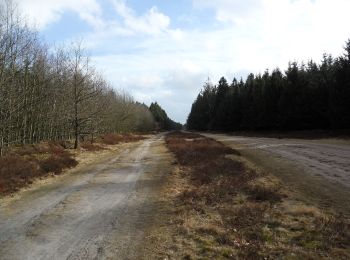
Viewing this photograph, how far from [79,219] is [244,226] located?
3.94 m

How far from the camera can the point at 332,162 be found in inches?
771

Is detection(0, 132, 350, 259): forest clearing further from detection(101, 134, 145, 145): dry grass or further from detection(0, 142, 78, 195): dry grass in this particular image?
detection(101, 134, 145, 145): dry grass

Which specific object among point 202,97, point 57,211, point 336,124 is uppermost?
point 202,97

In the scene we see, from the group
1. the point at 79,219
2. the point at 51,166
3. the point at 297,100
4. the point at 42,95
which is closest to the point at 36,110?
the point at 42,95

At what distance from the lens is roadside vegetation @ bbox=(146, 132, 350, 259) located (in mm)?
7383

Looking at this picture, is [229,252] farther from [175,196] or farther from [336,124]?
[336,124]

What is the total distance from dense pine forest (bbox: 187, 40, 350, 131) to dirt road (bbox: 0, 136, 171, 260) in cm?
3729

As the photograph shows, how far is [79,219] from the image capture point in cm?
1020

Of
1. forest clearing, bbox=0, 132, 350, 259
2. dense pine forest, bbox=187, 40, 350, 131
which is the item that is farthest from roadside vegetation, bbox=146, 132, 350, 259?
dense pine forest, bbox=187, 40, 350, 131

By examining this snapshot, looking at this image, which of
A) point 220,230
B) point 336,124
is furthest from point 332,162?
point 336,124

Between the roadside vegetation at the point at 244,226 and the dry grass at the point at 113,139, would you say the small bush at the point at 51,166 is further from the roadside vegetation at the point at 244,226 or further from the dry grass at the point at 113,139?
the dry grass at the point at 113,139

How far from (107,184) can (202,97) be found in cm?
12085

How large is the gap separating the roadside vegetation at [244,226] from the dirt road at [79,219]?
2.08 feet

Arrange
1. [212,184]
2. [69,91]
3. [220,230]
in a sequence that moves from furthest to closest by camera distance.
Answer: [69,91]
[212,184]
[220,230]
